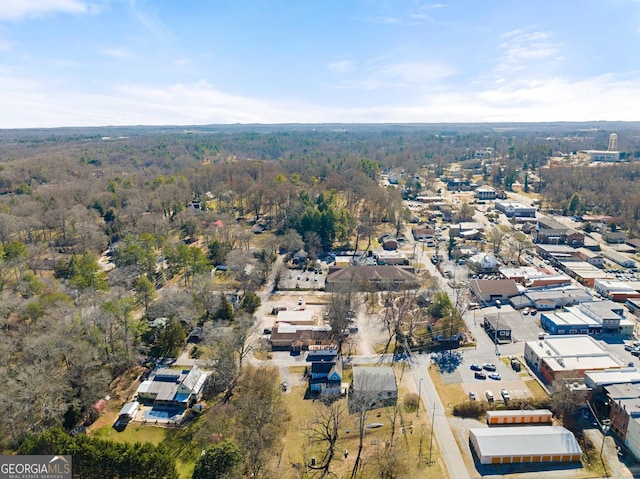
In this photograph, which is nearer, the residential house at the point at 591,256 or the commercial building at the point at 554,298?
the commercial building at the point at 554,298

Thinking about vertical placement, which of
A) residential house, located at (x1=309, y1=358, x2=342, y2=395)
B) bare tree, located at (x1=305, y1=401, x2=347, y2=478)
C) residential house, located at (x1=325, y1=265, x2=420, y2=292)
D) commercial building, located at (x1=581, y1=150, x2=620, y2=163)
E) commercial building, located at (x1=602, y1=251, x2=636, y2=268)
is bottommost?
bare tree, located at (x1=305, y1=401, x2=347, y2=478)

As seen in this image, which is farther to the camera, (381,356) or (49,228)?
(49,228)

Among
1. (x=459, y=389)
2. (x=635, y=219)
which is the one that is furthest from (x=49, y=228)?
(x=635, y=219)

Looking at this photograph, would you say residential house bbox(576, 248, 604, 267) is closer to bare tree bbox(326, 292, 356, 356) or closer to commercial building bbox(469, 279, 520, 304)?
commercial building bbox(469, 279, 520, 304)

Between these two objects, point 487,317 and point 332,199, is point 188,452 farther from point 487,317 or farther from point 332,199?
point 332,199

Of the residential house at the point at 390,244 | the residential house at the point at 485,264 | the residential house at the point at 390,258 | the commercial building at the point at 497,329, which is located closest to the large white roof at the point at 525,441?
the commercial building at the point at 497,329

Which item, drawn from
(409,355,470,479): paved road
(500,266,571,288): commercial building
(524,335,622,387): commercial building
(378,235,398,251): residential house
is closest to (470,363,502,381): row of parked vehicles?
(524,335,622,387): commercial building

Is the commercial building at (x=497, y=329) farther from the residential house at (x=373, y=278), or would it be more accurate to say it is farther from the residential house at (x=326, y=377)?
the residential house at (x=326, y=377)
